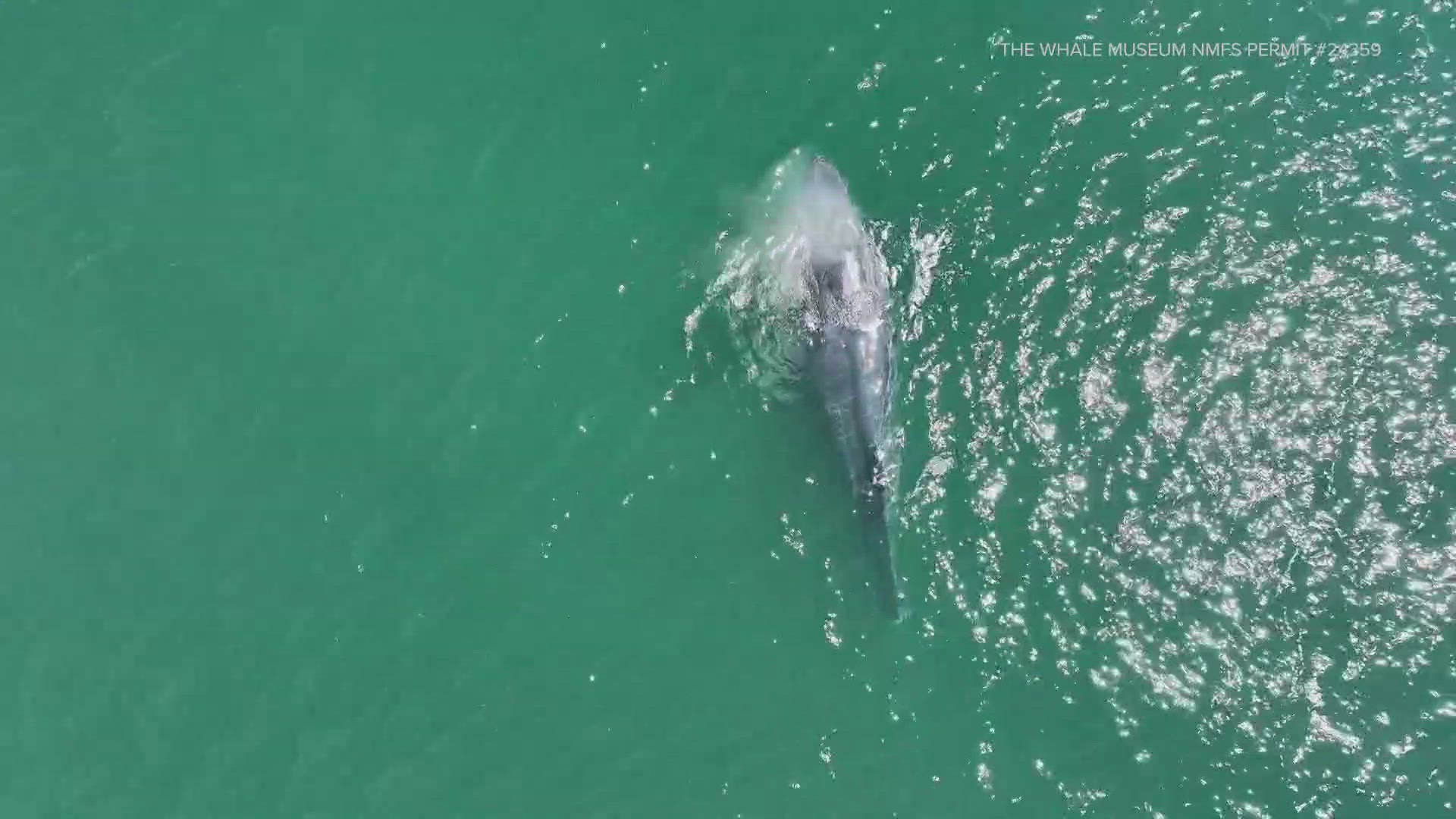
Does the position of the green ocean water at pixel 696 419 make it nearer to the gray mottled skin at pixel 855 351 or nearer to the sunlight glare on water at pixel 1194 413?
the sunlight glare on water at pixel 1194 413

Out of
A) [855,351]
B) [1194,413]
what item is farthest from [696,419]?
[1194,413]

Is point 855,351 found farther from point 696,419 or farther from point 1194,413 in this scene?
point 1194,413

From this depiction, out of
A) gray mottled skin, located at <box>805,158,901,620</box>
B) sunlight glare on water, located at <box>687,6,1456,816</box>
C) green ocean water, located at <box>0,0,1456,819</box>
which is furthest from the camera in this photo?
gray mottled skin, located at <box>805,158,901,620</box>

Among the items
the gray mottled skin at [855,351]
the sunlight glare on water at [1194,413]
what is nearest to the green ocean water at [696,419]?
the sunlight glare on water at [1194,413]

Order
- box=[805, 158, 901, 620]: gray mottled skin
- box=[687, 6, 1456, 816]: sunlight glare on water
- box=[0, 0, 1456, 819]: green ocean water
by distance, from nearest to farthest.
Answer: box=[687, 6, 1456, 816]: sunlight glare on water, box=[0, 0, 1456, 819]: green ocean water, box=[805, 158, 901, 620]: gray mottled skin

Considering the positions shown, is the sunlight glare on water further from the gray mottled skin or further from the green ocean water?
the gray mottled skin

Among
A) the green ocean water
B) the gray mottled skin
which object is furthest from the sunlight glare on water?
the gray mottled skin

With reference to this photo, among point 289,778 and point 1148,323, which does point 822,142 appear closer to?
point 1148,323
